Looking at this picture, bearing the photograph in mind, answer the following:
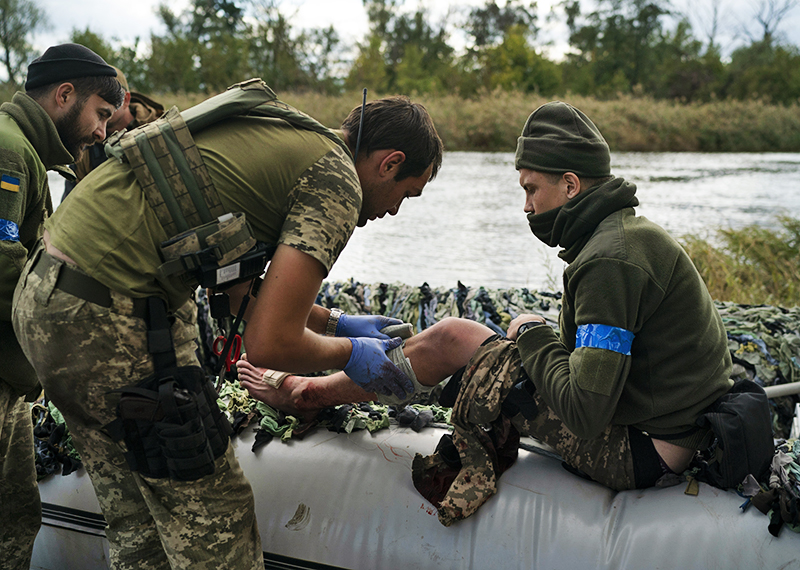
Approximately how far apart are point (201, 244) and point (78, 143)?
112 centimetres

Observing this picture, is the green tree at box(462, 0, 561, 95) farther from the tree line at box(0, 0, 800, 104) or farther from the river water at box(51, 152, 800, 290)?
the river water at box(51, 152, 800, 290)

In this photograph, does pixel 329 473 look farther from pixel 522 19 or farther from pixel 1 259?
pixel 522 19

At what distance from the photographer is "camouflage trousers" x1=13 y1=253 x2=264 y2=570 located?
155 cm

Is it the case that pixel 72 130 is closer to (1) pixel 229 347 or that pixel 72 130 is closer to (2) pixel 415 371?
(1) pixel 229 347

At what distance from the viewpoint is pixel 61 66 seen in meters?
2.25

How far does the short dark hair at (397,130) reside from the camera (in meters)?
1.85

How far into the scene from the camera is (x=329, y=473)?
2.28 meters

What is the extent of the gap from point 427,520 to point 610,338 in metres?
0.88

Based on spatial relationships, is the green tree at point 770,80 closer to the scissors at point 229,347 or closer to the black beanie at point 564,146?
the black beanie at point 564,146

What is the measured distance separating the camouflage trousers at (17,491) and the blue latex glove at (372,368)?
3.86ft

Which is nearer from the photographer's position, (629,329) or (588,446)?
(629,329)

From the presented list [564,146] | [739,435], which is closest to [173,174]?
[564,146]

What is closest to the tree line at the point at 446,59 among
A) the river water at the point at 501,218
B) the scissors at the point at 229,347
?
the river water at the point at 501,218

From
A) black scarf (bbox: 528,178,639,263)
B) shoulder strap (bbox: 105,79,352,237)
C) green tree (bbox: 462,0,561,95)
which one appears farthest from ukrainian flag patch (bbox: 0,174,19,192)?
green tree (bbox: 462,0,561,95)
